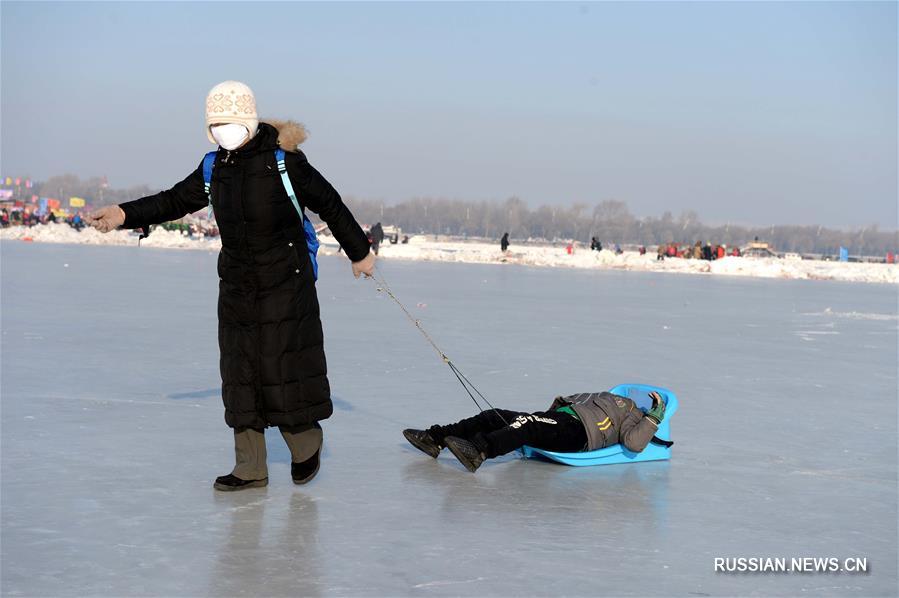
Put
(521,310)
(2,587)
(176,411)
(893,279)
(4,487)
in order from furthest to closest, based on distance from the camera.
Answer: (893,279) → (521,310) → (176,411) → (4,487) → (2,587)

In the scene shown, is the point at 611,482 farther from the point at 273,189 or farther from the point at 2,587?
the point at 2,587

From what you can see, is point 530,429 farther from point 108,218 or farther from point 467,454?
point 108,218

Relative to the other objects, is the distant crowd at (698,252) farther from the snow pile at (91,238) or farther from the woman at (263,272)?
the woman at (263,272)

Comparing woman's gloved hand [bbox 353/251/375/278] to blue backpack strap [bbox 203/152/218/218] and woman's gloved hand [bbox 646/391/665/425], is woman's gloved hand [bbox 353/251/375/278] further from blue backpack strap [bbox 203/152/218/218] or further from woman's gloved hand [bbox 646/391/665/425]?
woman's gloved hand [bbox 646/391/665/425]

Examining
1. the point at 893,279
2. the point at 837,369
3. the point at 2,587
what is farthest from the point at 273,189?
the point at 893,279

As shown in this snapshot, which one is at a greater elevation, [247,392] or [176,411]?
[247,392]

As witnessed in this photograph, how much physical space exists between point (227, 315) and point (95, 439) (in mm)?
1233

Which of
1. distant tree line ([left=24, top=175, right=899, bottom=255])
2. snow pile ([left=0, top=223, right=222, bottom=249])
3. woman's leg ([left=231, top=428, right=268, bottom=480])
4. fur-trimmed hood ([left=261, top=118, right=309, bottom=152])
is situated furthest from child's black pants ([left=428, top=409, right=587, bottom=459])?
distant tree line ([left=24, top=175, right=899, bottom=255])

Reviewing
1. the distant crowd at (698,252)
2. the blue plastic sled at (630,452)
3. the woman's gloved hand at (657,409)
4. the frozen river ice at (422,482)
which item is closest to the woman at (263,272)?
the frozen river ice at (422,482)

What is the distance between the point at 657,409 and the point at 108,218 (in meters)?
2.63

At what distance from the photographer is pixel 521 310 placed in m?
14.3

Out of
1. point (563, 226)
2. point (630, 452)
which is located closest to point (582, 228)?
point (563, 226)

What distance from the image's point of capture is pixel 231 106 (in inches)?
163

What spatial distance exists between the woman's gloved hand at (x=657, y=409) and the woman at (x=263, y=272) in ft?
5.13
